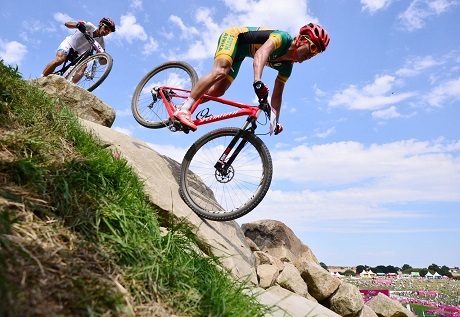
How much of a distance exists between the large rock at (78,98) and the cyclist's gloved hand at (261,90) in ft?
9.82

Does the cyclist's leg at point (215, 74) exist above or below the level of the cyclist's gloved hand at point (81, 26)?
below

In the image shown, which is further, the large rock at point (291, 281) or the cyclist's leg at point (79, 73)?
the cyclist's leg at point (79, 73)

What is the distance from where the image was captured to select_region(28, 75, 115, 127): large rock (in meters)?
6.54

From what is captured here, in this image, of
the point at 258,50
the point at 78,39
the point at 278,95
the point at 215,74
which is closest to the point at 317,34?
the point at 258,50

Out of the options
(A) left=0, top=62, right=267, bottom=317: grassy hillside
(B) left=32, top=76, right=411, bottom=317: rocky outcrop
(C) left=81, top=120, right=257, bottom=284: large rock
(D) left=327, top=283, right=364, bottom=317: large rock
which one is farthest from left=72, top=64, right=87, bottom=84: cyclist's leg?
(D) left=327, top=283, right=364, bottom=317: large rock

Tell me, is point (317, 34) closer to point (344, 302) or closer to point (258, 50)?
point (258, 50)

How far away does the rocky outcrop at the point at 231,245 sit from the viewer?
4285 mm

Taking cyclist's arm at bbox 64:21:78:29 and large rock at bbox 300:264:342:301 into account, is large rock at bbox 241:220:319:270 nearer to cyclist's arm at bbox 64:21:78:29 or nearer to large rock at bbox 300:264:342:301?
large rock at bbox 300:264:342:301

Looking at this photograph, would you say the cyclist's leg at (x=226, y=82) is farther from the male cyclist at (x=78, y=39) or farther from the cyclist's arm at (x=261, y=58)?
the male cyclist at (x=78, y=39)

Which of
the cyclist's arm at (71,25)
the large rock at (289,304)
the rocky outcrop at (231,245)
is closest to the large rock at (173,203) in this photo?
the rocky outcrop at (231,245)

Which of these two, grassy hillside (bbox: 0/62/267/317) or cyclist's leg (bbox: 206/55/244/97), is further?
cyclist's leg (bbox: 206/55/244/97)

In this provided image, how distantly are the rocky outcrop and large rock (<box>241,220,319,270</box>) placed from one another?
0.9 inches

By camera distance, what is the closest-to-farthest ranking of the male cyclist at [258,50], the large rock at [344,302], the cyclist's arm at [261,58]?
1. the cyclist's arm at [261,58]
2. the male cyclist at [258,50]
3. the large rock at [344,302]

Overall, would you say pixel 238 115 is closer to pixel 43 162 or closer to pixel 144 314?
pixel 43 162
